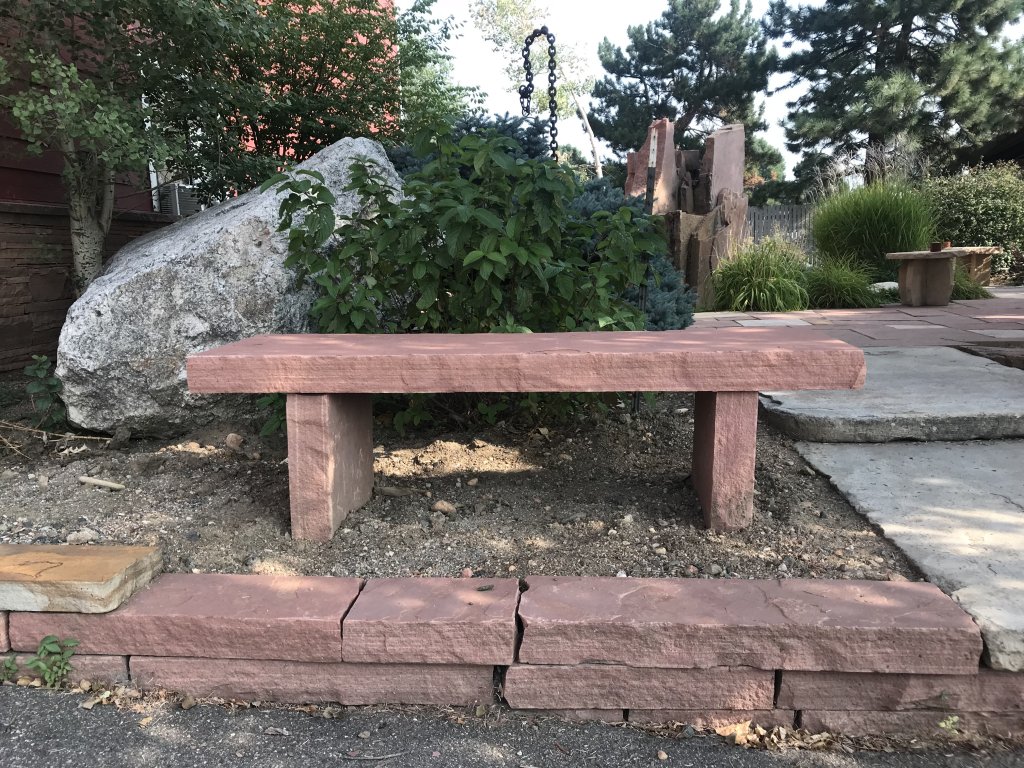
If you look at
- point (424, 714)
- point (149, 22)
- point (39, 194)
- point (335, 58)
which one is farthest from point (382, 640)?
point (335, 58)

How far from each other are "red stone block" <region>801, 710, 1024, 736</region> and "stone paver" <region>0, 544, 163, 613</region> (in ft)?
5.65

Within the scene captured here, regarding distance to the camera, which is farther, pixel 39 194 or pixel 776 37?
pixel 776 37

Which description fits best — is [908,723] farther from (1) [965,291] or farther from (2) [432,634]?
(1) [965,291]

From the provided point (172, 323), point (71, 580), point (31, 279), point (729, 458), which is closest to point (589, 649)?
point (729, 458)

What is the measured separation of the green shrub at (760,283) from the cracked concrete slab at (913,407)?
3.66 metres

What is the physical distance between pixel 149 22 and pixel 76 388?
7.04ft

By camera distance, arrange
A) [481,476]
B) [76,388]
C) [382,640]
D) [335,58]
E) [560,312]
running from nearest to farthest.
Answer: [382,640]
[481,476]
[560,312]
[76,388]
[335,58]

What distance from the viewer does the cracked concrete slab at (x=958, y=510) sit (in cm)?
171

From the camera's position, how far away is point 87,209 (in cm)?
422

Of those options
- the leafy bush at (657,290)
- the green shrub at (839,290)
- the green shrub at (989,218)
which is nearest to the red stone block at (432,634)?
→ the leafy bush at (657,290)

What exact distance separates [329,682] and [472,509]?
821mm

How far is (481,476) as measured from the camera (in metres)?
2.78

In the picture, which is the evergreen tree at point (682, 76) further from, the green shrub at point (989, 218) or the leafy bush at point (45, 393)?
the leafy bush at point (45, 393)

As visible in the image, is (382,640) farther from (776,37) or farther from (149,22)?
Answer: (776,37)
